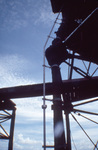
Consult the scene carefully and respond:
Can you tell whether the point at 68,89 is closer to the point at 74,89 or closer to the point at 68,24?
the point at 74,89

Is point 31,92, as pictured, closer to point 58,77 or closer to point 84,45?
point 58,77

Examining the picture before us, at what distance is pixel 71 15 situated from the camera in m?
6.55

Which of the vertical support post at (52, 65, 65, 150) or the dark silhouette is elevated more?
the dark silhouette

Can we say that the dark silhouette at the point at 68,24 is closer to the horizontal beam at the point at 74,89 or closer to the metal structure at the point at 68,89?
the metal structure at the point at 68,89

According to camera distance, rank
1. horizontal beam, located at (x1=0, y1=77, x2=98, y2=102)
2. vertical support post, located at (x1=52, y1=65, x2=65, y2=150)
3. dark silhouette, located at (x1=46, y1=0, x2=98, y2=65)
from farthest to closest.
Result: horizontal beam, located at (x1=0, y1=77, x2=98, y2=102) < dark silhouette, located at (x1=46, y1=0, x2=98, y2=65) < vertical support post, located at (x1=52, y1=65, x2=65, y2=150)

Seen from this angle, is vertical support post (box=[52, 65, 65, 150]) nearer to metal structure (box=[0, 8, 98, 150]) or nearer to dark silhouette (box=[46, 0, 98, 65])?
metal structure (box=[0, 8, 98, 150])

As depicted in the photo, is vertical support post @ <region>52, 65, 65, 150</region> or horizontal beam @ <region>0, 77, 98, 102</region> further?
horizontal beam @ <region>0, 77, 98, 102</region>

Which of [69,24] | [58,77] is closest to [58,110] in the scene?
[58,77]

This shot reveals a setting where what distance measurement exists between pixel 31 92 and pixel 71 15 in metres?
4.84

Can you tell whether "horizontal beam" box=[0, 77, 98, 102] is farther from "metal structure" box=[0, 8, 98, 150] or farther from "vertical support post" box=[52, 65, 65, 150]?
"vertical support post" box=[52, 65, 65, 150]

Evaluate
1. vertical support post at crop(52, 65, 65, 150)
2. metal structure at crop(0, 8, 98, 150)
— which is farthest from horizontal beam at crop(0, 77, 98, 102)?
vertical support post at crop(52, 65, 65, 150)

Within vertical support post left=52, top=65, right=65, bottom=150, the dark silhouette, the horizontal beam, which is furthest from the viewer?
the horizontal beam

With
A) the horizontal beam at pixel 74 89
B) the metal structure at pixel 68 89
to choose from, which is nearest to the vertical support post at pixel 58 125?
the metal structure at pixel 68 89

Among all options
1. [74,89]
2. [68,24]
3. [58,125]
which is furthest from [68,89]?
[68,24]
